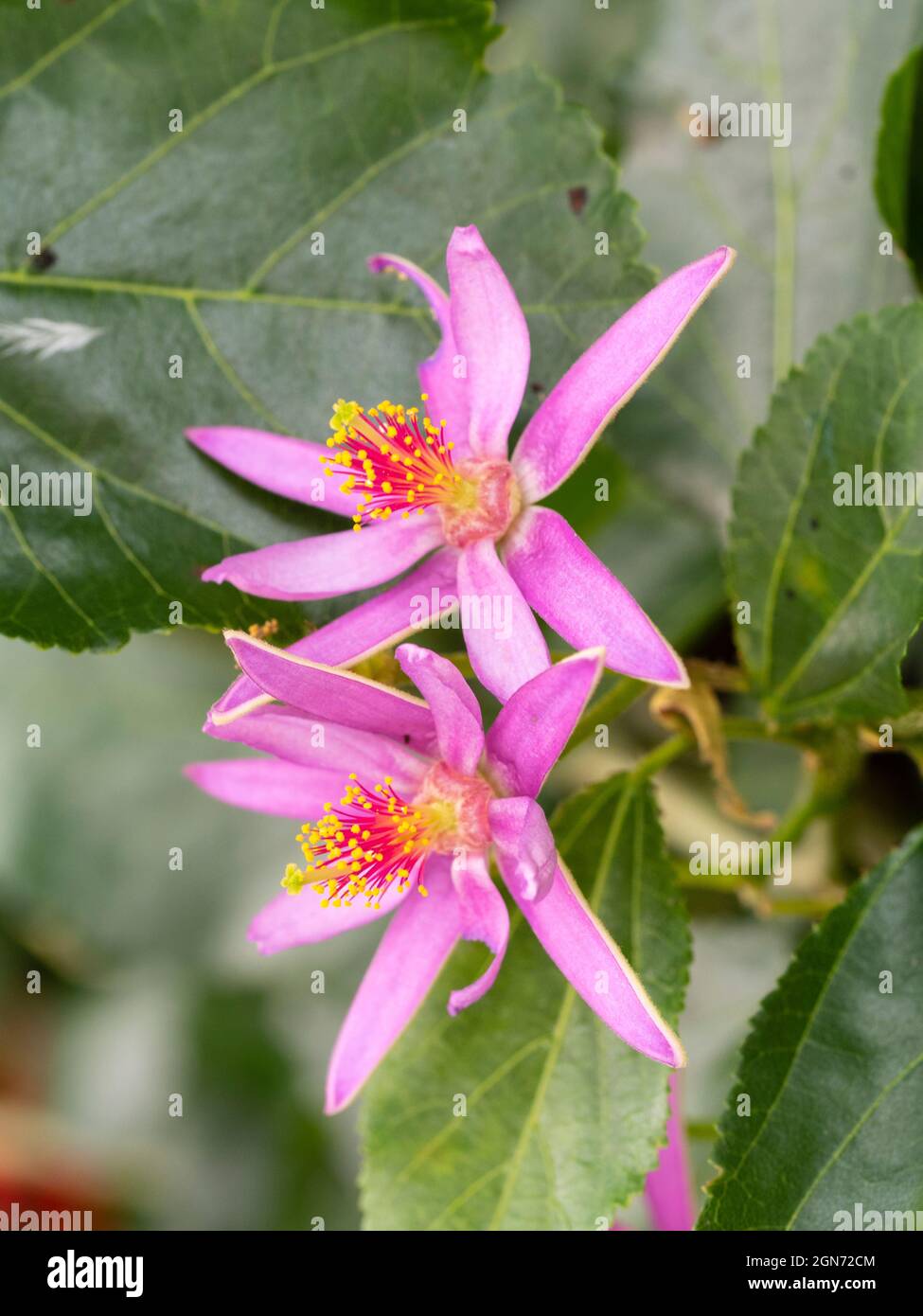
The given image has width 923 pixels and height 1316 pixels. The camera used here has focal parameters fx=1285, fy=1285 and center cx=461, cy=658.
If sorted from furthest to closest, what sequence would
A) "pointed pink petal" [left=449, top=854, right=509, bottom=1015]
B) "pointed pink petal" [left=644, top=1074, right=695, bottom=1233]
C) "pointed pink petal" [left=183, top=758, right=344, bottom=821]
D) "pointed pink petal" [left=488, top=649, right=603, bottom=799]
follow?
"pointed pink petal" [left=644, top=1074, right=695, bottom=1233]
"pointed pink petal" [left=183, top=758, right=344, bottom=821]
"pointed pink petal" [left=449, top=854, right=509, bottom=1015]
"pointed pink petal" [left=488, top=649, right=603, bottom=799]

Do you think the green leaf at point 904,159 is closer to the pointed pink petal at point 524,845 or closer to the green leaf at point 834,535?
the green leaf at point 834,535

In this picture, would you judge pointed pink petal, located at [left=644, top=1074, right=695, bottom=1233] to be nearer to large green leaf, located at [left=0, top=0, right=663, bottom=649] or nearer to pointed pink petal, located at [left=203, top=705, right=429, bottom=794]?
pointed pink petal, located at [left=203, top=705, right=429, bottom=794]

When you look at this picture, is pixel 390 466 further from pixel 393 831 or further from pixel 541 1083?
pixel 541 1083

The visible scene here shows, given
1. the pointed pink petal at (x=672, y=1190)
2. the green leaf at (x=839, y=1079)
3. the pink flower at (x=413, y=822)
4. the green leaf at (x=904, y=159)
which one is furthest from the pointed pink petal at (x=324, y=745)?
the green leaf at (x=904, y=159)

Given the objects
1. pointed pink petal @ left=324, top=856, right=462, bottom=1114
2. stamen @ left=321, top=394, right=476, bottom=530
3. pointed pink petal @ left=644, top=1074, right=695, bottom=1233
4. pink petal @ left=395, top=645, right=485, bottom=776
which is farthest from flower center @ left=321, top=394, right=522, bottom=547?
pointed pink petal @ left=644, top=1074, right=695, bottom=1233

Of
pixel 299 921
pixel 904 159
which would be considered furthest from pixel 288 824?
pixel 904 159
